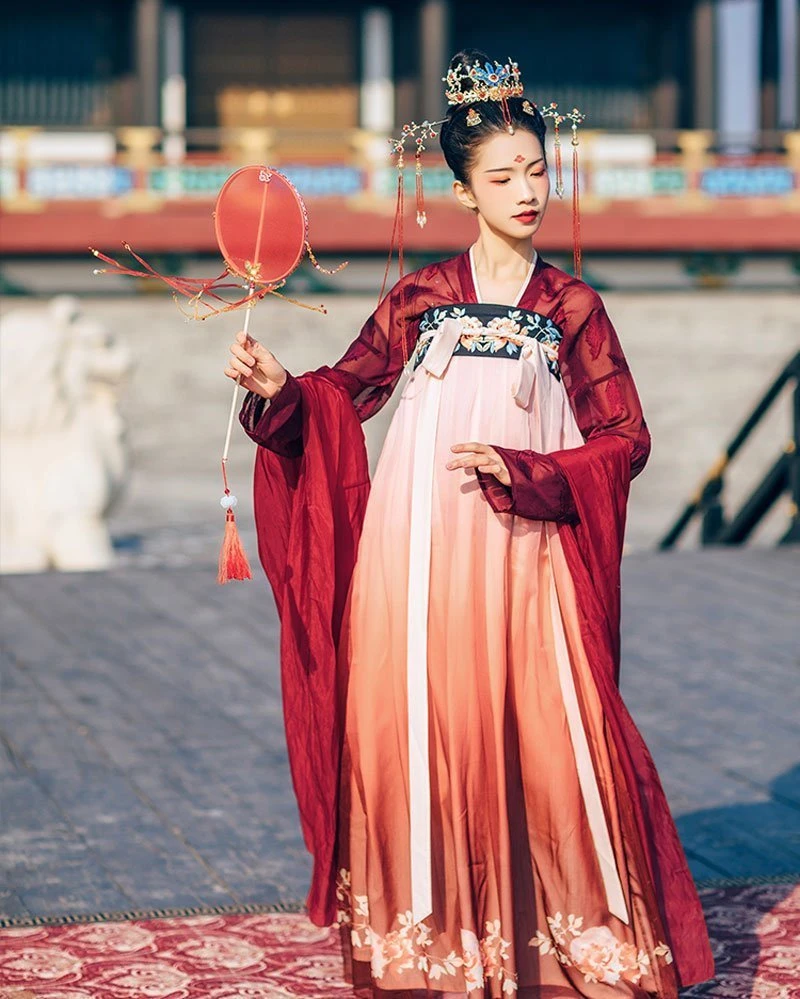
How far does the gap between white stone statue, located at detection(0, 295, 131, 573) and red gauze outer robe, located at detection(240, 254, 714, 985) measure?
606 centimetres

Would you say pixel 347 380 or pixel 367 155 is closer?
pixel 347 380

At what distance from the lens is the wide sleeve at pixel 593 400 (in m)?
2.81

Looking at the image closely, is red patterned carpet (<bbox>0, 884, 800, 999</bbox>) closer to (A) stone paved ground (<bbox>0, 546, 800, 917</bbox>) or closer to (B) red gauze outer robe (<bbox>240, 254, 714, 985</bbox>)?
(A) stone paved ground (<bbox>0, 546, 800, 917</bbox>)

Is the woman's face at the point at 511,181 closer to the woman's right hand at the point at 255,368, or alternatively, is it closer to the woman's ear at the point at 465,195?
the woman's ear at the point at 465,195

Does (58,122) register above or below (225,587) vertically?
above

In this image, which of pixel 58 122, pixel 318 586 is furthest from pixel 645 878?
pixel 58 122

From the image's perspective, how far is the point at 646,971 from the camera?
281 cm

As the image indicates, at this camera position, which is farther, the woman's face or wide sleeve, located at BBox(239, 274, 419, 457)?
wide sleeve, located at BBox(239, 274, 419, 457)

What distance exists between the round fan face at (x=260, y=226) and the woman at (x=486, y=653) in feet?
0.57

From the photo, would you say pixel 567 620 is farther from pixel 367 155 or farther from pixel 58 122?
pixel 58 122

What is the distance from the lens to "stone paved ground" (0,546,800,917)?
402 centimetres

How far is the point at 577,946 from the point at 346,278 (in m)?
12.6

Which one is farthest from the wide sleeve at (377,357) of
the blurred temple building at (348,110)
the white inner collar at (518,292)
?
the blurred temple building at (348,110)

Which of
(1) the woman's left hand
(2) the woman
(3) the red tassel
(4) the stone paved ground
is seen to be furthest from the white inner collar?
(4) the stone paved ground
